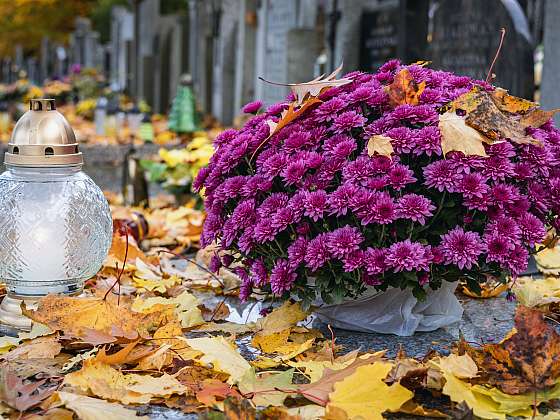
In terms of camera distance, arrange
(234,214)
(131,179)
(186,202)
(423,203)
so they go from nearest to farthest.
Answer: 1. (423,203)
2. (234,214)
3. (186,202)
4. (131,179)

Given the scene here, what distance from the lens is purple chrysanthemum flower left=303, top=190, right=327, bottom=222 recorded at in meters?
2.16

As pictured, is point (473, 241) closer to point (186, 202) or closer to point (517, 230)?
point (517, 230)

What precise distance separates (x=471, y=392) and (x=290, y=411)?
1.23 feet

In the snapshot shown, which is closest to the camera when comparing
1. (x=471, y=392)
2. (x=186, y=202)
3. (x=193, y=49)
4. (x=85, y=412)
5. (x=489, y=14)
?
(x=85, y=412)

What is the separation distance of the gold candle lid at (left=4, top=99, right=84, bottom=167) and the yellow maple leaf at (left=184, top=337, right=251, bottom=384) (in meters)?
0.75

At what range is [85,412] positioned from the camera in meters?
1.67

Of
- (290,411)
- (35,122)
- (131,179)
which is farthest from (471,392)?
(131,179)

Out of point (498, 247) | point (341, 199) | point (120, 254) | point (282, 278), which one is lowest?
point (120, 254)

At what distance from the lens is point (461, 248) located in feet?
7.00

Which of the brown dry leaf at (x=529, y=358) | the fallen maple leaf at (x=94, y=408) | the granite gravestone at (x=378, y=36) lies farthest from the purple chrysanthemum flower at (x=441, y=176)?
the granite gravestone at (x=378, y=36)

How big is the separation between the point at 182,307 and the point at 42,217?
47cm

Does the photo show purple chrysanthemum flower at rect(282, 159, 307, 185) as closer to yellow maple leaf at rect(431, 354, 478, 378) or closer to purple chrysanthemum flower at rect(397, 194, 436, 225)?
purple chrysanthemum flower at rect(397, 194, 436, 225)

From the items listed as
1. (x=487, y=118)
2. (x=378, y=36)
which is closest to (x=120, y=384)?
(x=487, y=118)

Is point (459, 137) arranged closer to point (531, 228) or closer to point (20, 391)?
point (531, 228)
